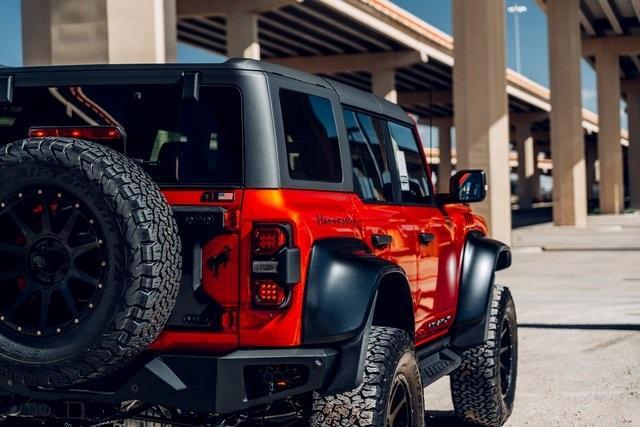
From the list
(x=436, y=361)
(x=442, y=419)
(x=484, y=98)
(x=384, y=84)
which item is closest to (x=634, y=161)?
(x=384, y=84)

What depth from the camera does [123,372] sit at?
4.09 meters

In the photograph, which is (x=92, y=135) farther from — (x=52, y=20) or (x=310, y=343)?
(x=52, y=20)

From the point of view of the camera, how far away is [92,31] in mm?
17766

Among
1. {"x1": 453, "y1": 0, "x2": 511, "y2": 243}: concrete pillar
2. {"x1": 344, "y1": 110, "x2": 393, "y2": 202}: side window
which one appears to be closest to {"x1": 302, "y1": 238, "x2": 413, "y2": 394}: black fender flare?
{"x1": 344, "y1": 110, "x2": 393, "y2": 202}: side window

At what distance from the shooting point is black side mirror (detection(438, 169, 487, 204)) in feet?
21.2

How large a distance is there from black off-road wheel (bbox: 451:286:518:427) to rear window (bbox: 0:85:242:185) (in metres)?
2.78

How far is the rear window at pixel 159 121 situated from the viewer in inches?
170

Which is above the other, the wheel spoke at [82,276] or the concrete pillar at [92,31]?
the concrete pillar at [92,31]

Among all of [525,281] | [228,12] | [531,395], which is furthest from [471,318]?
[228,12]

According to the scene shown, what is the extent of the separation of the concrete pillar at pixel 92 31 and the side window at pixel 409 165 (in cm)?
1212

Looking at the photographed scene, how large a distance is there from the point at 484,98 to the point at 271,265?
2711 centimetres

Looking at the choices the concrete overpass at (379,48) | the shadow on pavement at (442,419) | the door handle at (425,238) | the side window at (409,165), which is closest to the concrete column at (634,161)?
the concrete overpass at (379,48)

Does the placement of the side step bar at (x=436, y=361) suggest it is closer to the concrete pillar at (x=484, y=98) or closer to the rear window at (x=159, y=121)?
the rear window at (x=159, y=121)

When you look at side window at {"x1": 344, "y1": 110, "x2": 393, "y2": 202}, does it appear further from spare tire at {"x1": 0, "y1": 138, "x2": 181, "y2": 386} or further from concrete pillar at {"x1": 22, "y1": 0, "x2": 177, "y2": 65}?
concrete pillar at {"x1": 22, "y1": 0, "x2": 177, "y2": 65}
